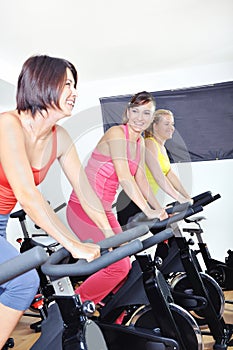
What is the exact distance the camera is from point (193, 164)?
4496mm

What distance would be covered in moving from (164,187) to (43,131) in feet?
4.78

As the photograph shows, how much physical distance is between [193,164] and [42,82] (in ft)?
10.4

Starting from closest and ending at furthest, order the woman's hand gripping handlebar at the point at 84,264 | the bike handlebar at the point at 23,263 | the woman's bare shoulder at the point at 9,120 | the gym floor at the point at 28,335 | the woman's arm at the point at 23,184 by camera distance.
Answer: the bike handlebar at the point at 23,263
the woman's hand gripping handlebar at the point at 84,264
the woman's arm at the point at 23,184
the woman's bare shoulder at the point at 9,120
the gym floor at the point at 28,335

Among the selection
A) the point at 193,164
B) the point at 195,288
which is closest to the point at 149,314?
the point at 195,288

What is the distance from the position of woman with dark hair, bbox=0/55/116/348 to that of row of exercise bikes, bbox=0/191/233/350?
10 centimetres

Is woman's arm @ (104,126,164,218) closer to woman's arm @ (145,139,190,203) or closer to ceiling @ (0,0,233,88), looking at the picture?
woman's arm @ (145,139,190,203)

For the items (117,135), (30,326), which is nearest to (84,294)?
(117,135)

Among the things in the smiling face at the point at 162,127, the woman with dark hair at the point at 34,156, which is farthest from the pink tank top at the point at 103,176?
the smiling face at the point at 162,127

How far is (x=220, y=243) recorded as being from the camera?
4422 mm

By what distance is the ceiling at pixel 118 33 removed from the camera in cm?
298

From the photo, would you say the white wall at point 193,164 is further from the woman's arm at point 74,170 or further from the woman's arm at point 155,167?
the woman's arm at point 74,170

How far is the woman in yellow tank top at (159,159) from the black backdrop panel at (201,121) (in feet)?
3.75

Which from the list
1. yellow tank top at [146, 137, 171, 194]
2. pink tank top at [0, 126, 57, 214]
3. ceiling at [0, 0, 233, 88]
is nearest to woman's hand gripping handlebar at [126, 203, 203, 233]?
pink tank top at [0, 126, 57, 214]

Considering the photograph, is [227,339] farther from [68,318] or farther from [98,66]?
[98,66]
